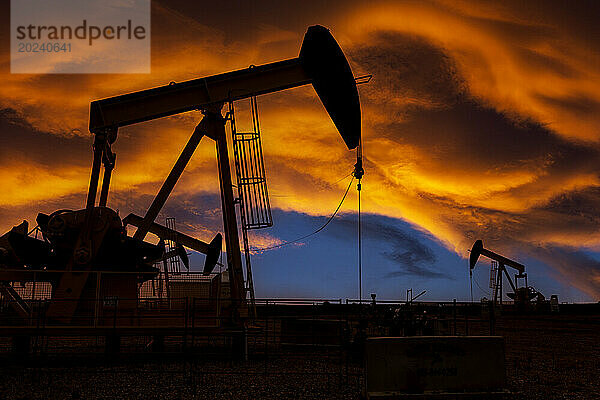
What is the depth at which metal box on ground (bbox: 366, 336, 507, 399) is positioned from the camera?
11.0 metres

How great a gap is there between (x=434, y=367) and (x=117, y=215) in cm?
1239

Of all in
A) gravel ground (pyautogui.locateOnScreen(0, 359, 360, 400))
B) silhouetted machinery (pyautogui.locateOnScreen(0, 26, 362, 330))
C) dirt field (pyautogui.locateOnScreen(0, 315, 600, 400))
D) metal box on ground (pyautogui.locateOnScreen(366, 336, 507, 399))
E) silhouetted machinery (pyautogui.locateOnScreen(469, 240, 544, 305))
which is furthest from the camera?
silhouetted machinery (pyautogui.locateOnScreen(469, 240, 544, 305))

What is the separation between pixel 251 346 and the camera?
2198 cm

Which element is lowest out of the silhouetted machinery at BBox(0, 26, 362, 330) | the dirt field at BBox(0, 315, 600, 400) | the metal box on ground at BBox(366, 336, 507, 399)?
the dirt field at BBox(0, 315, 600, 400)

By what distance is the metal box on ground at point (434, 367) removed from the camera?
11.0 m

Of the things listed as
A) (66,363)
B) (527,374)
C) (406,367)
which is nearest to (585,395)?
(527,374)

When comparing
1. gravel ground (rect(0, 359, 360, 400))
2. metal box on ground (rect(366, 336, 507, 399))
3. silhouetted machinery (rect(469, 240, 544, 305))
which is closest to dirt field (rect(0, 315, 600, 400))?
gravel ground (rect(0, 359, 360, 400))

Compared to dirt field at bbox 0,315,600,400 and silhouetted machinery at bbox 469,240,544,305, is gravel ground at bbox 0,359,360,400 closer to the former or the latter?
dirt field at bbox 0,315,600,400

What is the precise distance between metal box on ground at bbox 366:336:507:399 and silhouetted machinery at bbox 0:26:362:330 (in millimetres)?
7802

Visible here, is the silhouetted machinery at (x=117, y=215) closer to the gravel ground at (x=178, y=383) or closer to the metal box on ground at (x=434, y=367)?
→ the gravel ground at (x=178, y=383)

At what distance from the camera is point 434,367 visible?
11.3 metres

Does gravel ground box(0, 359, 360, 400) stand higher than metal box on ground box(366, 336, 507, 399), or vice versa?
metal box on ground box(366, 336, 507, 399)

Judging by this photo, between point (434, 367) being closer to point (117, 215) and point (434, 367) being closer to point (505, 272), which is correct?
point (117, 215)

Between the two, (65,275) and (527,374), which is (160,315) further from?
(527,374)
